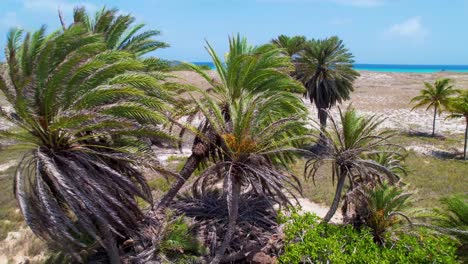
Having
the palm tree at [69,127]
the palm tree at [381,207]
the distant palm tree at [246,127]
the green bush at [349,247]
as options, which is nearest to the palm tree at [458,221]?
the green bush at [349,247]

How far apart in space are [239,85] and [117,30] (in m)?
5.46

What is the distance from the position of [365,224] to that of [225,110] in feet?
21.9

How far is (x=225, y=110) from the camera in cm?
1424

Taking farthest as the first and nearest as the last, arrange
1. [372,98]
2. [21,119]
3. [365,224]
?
[372,98], [365,224], [21,119]

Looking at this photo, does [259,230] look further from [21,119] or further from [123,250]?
[21,119]

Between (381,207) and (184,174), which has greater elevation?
(184,174)

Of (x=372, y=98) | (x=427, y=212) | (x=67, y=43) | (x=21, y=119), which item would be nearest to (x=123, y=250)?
(x=21, y=119)

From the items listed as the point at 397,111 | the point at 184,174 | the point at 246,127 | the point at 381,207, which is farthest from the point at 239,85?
the point at 397,111

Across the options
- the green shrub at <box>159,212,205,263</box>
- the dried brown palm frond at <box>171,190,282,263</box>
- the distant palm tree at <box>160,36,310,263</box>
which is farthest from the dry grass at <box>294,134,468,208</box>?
the green shrub at <box>159,212,205,263</box>

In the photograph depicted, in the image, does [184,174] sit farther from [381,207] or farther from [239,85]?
[381,207]

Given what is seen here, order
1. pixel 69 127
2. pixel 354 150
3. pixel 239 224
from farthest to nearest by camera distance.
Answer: pixel 239 224 → pixel 354 150 → pixel 69 127

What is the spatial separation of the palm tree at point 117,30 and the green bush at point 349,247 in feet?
30.6

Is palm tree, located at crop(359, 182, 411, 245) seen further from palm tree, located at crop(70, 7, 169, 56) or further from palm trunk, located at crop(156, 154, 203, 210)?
palm tree, located at crop(70, 7, 169, 56)

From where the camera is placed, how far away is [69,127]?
28.8 ft
